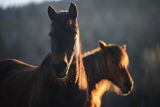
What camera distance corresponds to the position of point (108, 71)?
10.3 m

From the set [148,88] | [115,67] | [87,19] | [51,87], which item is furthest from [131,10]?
Result: [51,87]

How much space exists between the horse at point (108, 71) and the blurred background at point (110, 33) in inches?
218

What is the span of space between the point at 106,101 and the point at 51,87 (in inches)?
417

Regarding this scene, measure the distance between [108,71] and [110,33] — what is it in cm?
1699

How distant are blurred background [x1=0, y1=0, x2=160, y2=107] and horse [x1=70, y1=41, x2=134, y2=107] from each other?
5.53 metres

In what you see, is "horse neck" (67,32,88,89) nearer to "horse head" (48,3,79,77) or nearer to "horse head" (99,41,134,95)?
"horse head" (48,3,79,77)

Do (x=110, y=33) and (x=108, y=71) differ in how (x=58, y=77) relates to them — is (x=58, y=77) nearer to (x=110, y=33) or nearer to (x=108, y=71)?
(x=108, y=71)

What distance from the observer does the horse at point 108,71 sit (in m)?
10.1

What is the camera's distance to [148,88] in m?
17.2

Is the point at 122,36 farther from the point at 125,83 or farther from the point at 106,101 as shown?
the point at 125,83

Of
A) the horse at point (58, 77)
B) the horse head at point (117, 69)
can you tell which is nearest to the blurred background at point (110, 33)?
the horse head at point (117, 69)

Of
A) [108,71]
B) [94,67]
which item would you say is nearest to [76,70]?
[94,67]

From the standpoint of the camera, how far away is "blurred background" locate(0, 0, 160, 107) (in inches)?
687

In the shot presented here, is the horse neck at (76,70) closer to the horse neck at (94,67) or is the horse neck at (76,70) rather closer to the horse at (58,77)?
the horse at (58,77)
